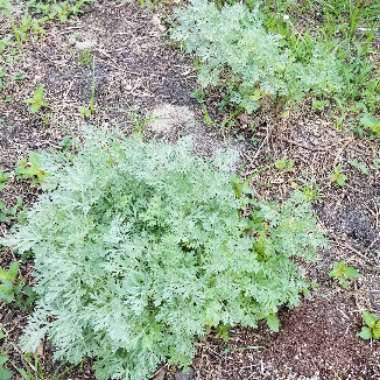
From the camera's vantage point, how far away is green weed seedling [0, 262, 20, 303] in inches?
103

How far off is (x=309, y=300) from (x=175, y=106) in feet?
4.94

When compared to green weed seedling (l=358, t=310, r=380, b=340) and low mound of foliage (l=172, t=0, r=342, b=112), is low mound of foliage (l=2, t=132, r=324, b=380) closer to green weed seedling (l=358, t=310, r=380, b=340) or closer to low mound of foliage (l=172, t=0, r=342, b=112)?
green weed seedling (l=358, t=310, r=380, b=340)

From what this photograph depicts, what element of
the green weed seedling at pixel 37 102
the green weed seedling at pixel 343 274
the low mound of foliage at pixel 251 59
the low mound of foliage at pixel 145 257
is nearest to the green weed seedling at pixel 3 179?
the green weed seedling at pixel 37 102

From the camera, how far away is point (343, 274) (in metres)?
2.75

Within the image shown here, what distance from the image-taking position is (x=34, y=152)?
3.16 m

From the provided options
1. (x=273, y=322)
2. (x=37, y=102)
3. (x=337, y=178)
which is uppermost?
(x=37, y=102)

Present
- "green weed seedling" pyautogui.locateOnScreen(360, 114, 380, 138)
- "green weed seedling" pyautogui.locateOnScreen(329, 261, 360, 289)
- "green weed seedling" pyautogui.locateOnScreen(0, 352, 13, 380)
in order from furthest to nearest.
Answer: "green weed seedling" pyautogui.locateOnScreen(360, 114, 380, 138), "green weed seedling" pyautogui.locateOnScreen(329, 261, 360, 289), "green weed seedling" pyautogui.locateOnScreen(0, 352, 13, 380)

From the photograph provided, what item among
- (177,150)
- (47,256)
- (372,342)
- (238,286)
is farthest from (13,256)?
(372,342)

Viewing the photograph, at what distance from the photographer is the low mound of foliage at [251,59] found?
3.00 metres

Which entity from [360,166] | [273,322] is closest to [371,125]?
[360,166]

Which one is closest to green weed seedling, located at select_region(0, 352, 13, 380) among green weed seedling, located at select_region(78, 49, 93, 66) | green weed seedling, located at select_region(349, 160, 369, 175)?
green weed seedling, located at select_region(78, 49, 93, 66)

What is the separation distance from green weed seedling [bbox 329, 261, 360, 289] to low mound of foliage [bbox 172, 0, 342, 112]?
1048mm

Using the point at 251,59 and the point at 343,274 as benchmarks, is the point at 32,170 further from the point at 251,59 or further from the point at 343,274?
the point at 343,274

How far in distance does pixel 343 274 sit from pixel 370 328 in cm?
30
